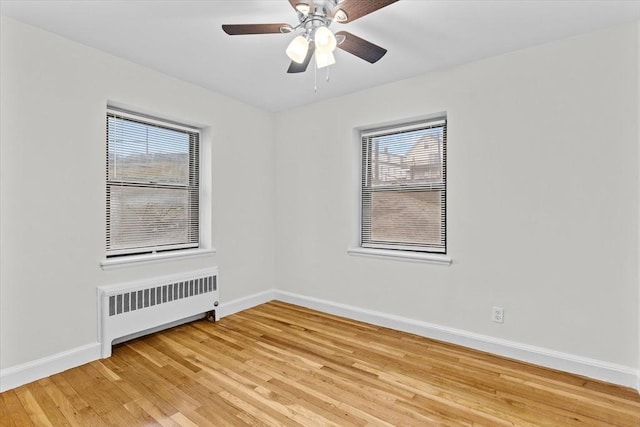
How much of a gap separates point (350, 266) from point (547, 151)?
6.94 ft

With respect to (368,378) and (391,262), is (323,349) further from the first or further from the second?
(391,262)

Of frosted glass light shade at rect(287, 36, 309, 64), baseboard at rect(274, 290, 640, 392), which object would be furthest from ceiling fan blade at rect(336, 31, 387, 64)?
baseboard at rect(274, 290, 640, 392)

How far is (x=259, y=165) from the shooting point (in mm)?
4094

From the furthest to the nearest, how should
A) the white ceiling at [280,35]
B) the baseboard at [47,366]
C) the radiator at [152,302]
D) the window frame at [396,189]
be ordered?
1. the window frame at [396,189]
2. the radiator at [152,302]
3. the baseboard at [47,366]
4. the white ceiling at [280,35]

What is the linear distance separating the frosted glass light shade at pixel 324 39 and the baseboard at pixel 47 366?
284 cm

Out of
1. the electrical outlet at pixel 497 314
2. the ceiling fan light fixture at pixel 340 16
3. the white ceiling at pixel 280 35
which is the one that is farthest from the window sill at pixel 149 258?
the electrical outlet at pixel 497 314

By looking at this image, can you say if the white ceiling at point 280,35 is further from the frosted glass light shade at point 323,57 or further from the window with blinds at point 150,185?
the window with blinds at point 150,185

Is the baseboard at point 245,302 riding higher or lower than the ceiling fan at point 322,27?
lower

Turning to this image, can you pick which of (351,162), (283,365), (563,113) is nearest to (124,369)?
(283,365)

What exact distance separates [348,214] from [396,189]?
60 cm

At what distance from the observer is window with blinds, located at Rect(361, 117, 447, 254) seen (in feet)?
10.4

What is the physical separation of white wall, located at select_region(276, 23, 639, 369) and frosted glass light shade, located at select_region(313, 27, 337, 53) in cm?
160

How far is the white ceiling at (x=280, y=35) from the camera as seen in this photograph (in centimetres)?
206

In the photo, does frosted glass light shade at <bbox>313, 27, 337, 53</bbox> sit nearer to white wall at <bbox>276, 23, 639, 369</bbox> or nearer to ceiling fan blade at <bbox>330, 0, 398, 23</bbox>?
ceiling fan blade at <bbox>330, 0, 398, 23</bbox>
